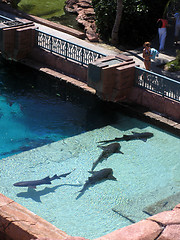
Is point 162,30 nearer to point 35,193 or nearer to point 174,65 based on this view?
point 174,65

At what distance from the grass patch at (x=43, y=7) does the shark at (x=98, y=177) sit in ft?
43.7

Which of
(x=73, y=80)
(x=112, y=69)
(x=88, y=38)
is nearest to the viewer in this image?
(x=112, y=69)

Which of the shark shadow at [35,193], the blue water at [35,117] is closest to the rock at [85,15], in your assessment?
the blue water at [35,117]

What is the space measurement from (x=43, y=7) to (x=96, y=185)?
15.6 metres

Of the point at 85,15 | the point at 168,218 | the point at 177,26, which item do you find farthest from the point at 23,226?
the point at 85,15

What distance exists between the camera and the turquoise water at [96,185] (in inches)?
403

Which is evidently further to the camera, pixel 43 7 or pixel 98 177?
pixel 43 7

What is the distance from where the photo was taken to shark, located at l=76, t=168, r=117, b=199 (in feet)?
37.2

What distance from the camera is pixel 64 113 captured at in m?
15.0

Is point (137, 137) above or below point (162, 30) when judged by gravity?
below

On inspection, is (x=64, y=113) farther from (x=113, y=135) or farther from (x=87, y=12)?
(x=87, y=12)

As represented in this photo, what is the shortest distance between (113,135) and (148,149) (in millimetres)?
1178

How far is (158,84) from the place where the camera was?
14555 mm

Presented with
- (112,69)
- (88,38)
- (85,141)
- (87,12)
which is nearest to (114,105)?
(112,69)
